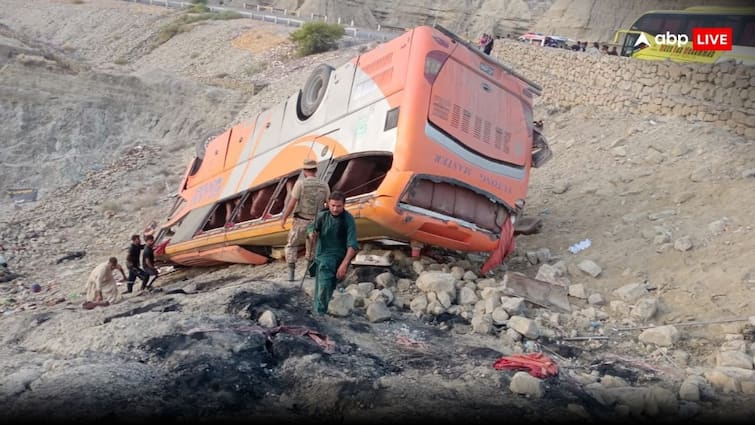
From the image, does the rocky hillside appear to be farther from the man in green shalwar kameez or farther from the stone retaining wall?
the man in green shalwar kameez

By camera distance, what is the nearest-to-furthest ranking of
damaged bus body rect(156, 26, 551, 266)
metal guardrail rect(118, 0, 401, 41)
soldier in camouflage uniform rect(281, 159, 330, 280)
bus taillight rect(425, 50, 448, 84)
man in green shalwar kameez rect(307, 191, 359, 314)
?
man in green shalwar kameez rect(307, 191, 359, 314) < soldier in camouflage uniform rect(281, 159, 330, 280) < damaged bus body rect(156, 26, 551, 266) < bus taillight rect(425, 50, 448, 84) < metal guardrail rect(118, 0, 401, 41)

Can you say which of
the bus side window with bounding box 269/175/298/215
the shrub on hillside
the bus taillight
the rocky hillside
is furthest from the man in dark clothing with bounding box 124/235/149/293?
the shrub on hillside

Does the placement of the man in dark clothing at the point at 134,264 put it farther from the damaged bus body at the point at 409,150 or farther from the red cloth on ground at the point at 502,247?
the red cloth on ground at the point at 502,247

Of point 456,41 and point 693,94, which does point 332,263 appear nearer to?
point 456,41

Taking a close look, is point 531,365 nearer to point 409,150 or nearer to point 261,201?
point 409,150

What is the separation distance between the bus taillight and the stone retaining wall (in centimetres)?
679

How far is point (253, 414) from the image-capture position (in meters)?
3.79

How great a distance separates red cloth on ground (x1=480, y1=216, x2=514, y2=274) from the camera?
6.91 meters

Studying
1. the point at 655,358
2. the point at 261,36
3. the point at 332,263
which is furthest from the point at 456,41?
the point at 261,36

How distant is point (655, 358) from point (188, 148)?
15.4 m

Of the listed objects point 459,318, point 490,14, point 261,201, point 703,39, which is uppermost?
point 490,14

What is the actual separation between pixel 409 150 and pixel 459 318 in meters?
1.62

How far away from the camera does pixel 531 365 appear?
4.75 metres

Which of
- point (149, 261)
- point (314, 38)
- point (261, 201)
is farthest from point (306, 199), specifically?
point (314, 38)
